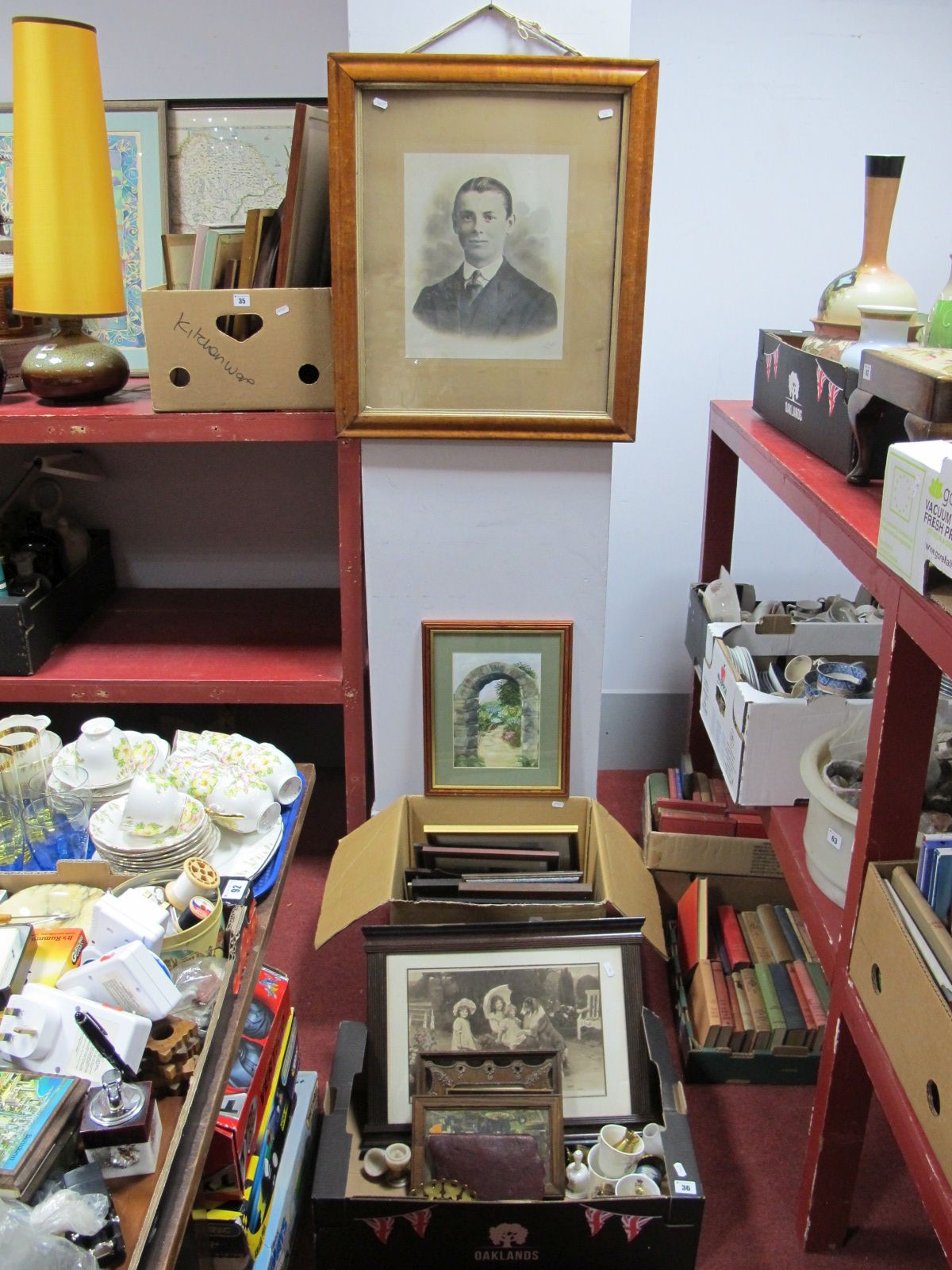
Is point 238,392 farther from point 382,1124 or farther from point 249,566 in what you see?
point 382,1124

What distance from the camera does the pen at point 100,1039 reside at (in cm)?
100

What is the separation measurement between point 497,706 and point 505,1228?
3.12ft

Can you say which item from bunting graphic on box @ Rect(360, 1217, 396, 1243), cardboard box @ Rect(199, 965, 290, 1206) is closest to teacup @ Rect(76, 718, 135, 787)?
cardboard box @ Rect(199, 965, 290, 1206)

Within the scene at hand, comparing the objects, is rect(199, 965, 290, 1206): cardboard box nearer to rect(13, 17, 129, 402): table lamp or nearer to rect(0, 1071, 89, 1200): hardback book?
rect(0, 1071, 89, 1200): hardback book

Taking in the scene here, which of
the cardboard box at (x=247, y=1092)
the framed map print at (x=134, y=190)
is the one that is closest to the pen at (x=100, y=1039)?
the cardboard box at (x=247, y=1092)

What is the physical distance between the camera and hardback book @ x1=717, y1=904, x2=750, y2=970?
1889mm

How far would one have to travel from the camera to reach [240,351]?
188 cm

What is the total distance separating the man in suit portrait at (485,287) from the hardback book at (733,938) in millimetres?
1177

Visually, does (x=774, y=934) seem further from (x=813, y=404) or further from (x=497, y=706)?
(x=813, y=404)

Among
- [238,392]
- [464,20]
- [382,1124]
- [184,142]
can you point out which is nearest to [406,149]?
[464,20]

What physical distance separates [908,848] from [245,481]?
5.75 ft

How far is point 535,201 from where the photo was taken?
173 centimetres

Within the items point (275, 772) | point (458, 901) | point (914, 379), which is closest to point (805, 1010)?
point (458, 901)

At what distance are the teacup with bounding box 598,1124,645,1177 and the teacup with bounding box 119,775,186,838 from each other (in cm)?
76
